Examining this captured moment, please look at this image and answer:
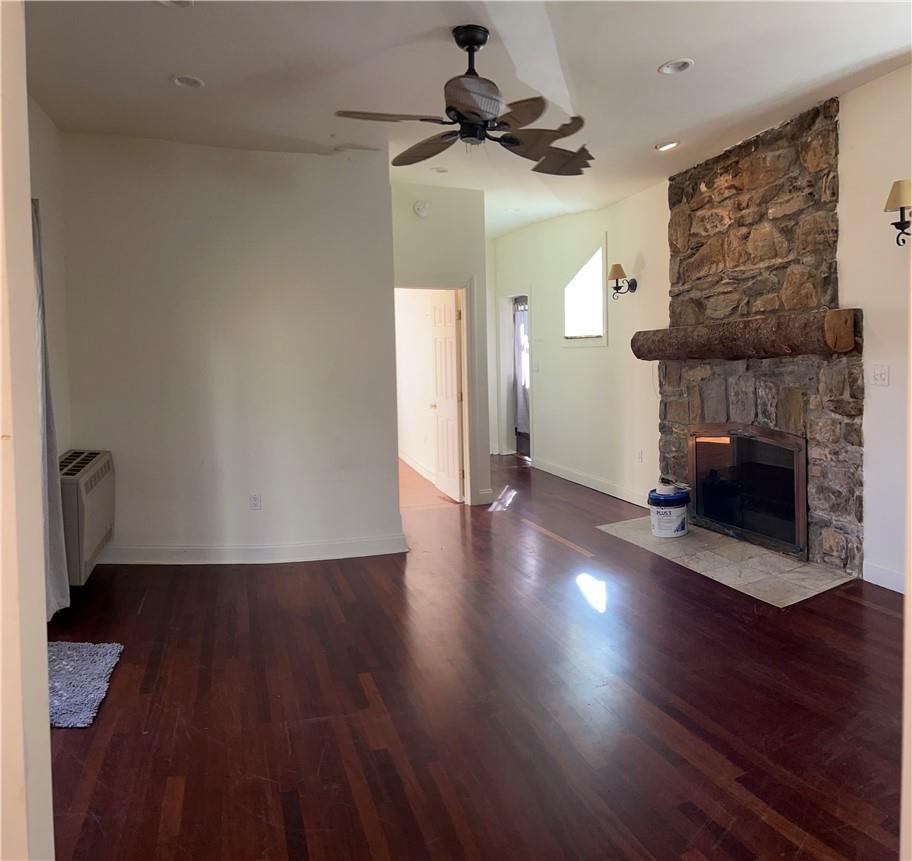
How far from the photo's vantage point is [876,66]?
3.42 meters

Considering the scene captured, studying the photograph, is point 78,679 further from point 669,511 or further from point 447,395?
point 447,395

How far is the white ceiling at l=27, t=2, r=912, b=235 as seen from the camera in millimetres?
2775

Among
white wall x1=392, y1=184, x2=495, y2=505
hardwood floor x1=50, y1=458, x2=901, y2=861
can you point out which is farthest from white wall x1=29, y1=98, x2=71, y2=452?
white wall x1=392, y1=184, x2=495, y2=505

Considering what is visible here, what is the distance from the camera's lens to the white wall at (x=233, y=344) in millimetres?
4336

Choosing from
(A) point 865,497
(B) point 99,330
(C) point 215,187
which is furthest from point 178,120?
(A) point 865,497

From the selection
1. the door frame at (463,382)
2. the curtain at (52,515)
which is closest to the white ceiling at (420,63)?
the curtain at (52,515)

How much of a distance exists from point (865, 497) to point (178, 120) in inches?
176

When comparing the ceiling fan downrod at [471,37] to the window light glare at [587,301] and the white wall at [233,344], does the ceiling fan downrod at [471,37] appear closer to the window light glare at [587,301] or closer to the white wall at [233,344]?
the white wall at [233,344]

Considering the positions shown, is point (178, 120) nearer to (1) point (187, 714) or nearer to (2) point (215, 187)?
(2) point (215, 187)

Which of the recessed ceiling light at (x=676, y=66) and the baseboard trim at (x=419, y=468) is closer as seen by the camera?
the recessed ceiling light at (x=676, y=66)

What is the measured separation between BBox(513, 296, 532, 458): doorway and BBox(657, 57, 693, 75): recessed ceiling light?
193 inches

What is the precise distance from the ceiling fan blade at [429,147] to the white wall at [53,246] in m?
2.07

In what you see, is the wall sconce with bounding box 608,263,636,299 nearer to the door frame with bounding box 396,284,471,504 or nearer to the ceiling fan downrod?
the door frame with bounding box 396,284,471,504

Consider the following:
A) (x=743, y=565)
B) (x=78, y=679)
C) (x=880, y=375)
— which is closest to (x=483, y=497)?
(x=743, y=565)
